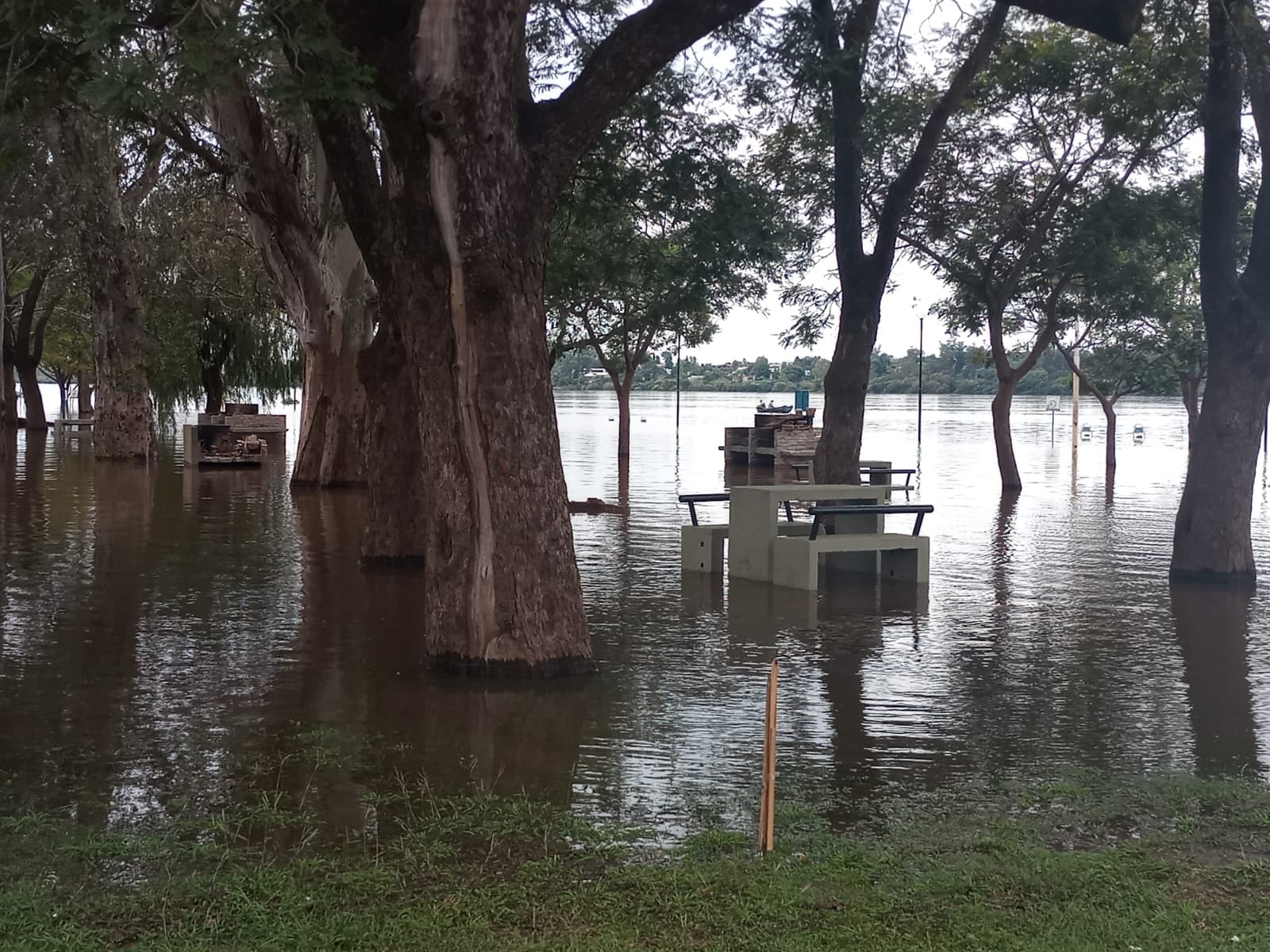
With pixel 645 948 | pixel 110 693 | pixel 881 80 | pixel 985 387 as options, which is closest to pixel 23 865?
pixel 645 948

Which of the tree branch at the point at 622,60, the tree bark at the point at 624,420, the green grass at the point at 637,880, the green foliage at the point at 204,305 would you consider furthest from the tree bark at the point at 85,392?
the green grass at the point at 637,880

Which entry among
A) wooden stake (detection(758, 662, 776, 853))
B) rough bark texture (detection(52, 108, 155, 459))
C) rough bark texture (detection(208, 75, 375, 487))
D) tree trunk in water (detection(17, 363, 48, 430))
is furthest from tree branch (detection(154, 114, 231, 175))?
tree trunk in water (detection(17, 363, 48, 430))

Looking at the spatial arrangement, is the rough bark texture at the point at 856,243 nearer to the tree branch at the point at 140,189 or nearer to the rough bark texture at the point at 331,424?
the rough bark texture at the point at 331,424

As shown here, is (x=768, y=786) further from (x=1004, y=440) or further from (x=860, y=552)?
(x=1004, y=440)

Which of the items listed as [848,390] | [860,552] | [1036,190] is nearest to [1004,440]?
[1036,190]

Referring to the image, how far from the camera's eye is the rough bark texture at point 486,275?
8.42 m

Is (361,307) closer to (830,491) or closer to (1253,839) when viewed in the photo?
(830,491)

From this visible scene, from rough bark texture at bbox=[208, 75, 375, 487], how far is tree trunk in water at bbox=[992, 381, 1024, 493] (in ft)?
38.7

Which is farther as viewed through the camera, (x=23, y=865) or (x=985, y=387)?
(x=985, y=387)

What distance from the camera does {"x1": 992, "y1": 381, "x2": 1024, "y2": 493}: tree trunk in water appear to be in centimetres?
2653

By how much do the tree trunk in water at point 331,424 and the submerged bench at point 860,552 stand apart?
12156 millimetres

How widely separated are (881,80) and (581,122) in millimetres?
7713

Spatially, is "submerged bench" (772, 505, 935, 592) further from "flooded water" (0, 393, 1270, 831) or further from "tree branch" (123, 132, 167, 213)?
"tree branch" (123, 132, 167, 213)

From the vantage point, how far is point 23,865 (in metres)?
5.10
